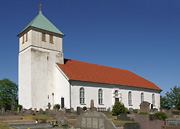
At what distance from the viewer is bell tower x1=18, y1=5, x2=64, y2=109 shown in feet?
90.4

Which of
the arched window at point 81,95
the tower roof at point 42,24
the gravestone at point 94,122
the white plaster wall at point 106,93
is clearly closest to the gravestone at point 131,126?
the gravestone at point 94,122

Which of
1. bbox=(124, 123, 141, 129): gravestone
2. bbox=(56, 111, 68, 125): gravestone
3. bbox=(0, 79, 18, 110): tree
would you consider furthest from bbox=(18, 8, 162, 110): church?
bbox=(0, 79, 18, 110): tree

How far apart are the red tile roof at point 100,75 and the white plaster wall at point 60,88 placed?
0.69 m

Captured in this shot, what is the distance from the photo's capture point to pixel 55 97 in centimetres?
2908

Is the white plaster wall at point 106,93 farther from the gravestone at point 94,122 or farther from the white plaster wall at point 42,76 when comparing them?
the gravestone at point 94,122

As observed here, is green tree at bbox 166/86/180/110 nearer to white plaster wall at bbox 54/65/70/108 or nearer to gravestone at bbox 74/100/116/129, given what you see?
white plaster wall at bbox 54/65/70/108

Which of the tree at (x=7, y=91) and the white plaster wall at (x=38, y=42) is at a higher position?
the white plaster wall at (x=38, y=42)

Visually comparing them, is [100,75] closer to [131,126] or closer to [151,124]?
[151,124]

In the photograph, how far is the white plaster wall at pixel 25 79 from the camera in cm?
2758

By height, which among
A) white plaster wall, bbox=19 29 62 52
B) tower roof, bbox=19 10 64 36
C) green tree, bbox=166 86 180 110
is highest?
tower roof, bbox=19 10 64 36

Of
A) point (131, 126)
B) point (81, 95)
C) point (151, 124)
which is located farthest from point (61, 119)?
point (81, 95)

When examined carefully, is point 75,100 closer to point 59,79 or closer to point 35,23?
point 59,79

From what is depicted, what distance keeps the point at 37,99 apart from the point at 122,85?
13.5 meters

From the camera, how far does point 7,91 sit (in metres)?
49.6
